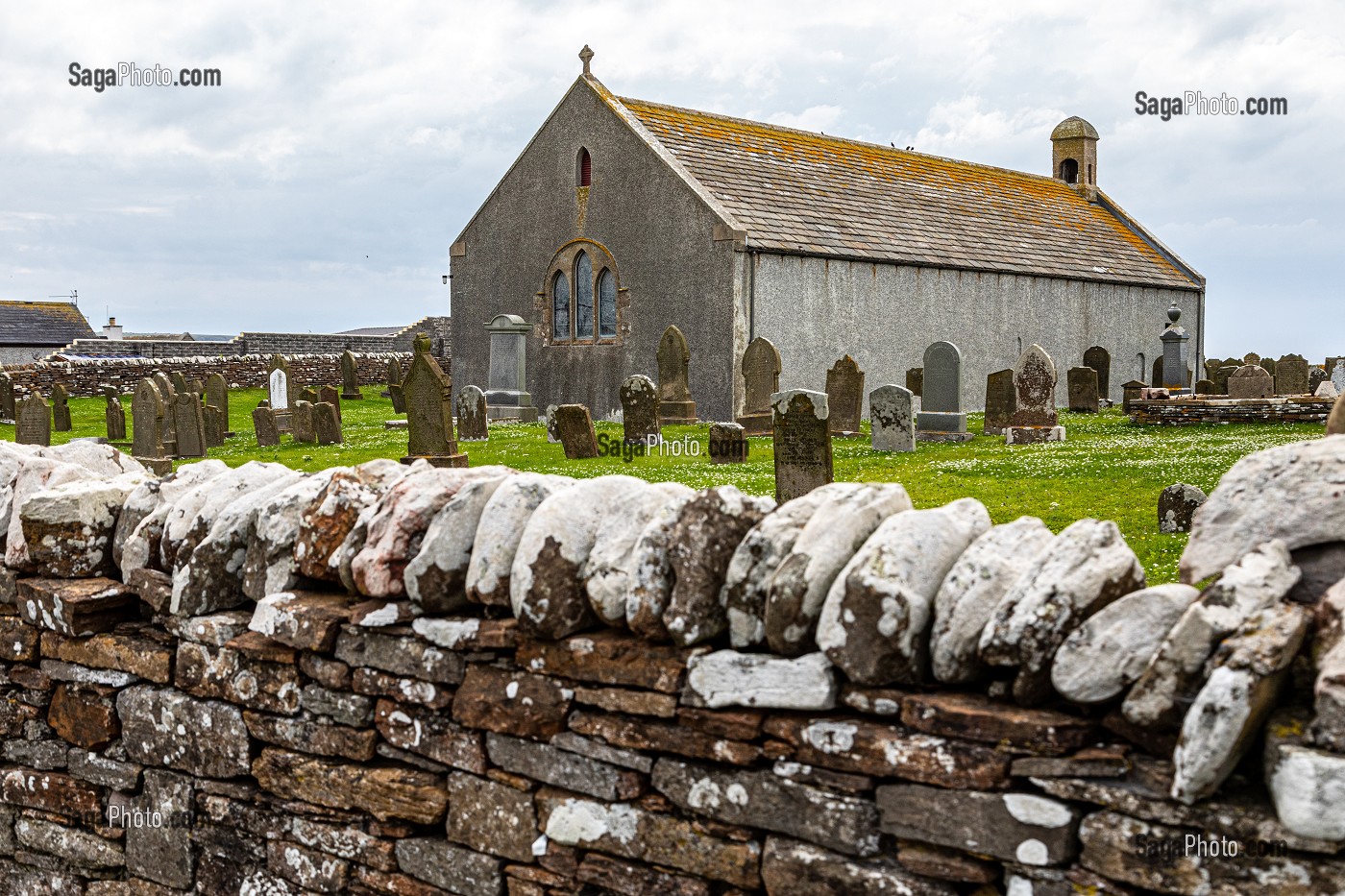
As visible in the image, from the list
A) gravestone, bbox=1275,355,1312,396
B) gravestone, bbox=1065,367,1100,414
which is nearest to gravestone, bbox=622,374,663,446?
gravestone, bbox=1065,367,1100,414

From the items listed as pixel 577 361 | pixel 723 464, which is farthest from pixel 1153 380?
pixel 723 464

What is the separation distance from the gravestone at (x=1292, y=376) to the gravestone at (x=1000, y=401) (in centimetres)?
1038

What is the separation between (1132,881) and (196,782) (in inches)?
135

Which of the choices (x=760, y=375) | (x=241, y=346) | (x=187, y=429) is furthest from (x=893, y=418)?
(x=241, y=346)

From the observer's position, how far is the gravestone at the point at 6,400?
86.7 ft

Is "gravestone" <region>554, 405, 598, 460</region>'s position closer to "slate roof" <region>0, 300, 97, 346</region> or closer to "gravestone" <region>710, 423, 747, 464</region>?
"gravestone" <region>710, 423, 747, 464</region>

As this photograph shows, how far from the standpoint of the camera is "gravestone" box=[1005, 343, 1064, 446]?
16.0m

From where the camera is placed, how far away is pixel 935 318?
1008 inches

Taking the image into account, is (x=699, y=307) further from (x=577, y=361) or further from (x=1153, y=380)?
(x=1153, y=380)

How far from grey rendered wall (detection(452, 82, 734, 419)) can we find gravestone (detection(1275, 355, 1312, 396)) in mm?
11781

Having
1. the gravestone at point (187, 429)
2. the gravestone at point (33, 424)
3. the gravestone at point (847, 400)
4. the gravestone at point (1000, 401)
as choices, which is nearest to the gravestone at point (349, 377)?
the gravestone at point (33, 424)

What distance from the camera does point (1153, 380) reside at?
2655 cm

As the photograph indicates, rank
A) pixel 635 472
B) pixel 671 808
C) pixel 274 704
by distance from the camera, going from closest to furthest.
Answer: pixel 671 808
pixel 274 704
pixel 635 472

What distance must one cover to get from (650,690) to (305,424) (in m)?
16.7
